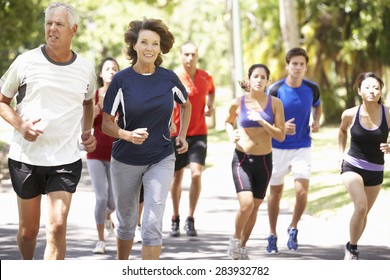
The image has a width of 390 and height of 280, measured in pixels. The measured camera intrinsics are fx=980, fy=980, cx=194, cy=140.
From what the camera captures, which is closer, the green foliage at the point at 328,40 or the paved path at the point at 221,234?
the paved path at the point at 221,234

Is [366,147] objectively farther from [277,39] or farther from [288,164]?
[277,39]

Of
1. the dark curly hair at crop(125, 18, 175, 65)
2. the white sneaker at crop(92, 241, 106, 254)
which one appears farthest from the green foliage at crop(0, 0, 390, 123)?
the dark curly hair at crop(125, 18, 175, 65)

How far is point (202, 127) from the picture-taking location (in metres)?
12.3

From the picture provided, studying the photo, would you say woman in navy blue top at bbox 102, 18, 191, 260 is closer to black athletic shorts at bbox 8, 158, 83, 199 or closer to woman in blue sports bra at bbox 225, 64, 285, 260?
black athletic shorts at bbox 8, 158, 83, 199

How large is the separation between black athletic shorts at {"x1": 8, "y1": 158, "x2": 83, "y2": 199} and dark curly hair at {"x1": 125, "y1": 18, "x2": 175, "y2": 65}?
128cm

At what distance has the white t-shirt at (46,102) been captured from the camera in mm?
7273

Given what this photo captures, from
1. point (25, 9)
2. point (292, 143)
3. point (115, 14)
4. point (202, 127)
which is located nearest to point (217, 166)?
point (25, 9)

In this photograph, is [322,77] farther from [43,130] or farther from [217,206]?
[43,130]

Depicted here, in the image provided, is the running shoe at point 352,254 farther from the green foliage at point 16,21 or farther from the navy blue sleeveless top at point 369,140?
the green foliage at point 16,21

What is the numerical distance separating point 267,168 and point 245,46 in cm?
2624

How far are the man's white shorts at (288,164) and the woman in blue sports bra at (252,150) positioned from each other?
0.90m

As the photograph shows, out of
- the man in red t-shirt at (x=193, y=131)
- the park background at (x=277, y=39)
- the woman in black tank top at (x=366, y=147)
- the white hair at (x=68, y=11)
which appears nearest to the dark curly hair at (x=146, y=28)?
the white hair at (x=68, y=11)

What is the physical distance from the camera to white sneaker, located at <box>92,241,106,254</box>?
10.3 m
